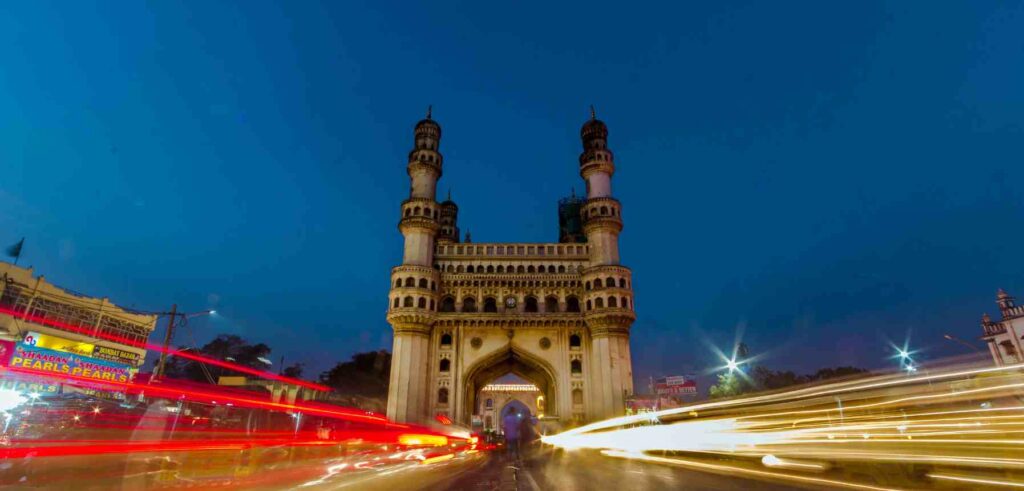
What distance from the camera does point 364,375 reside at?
80875 millimetres

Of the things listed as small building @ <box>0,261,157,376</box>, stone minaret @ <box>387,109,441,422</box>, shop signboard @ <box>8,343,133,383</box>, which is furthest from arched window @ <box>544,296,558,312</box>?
small building @ <box>0,261,157,376</box>

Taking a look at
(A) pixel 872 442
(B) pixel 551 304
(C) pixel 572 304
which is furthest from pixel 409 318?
(A) pixel 872 442

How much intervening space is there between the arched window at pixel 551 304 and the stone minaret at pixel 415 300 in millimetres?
10437

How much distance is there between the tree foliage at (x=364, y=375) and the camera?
78.4m

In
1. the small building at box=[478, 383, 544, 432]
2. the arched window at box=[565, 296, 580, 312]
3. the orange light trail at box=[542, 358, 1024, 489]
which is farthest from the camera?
the small building at box=[478, 383, 544, 432]

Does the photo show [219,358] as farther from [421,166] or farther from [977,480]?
[977,480]

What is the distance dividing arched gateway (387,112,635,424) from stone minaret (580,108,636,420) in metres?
0.10

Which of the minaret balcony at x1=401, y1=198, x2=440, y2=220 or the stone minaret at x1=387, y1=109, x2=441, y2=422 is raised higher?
the minaret balcony at x1=401, y1=198, x2=440, y2=220

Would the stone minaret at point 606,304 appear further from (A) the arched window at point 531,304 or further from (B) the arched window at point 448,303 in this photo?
(B) the arched window at point 448,303

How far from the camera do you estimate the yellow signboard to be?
1628 inches

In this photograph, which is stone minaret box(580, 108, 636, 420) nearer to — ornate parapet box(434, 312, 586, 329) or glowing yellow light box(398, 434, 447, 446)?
ornate parapet box(434, 312, 586, 329)

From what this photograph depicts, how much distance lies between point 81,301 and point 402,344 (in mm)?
32185

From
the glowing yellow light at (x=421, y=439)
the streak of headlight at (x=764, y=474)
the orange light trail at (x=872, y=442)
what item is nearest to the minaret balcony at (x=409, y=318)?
the glowing yellow light at (x=421, y=439)

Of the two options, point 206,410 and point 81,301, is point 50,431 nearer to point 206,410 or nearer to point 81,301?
point 206,410
